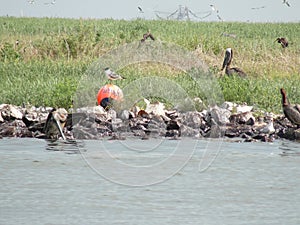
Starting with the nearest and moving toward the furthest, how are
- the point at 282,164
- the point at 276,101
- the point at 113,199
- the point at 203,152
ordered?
1. the point at 113,199
2. the point at 282,164
3. the point at 203,152
4. the point at 276,101

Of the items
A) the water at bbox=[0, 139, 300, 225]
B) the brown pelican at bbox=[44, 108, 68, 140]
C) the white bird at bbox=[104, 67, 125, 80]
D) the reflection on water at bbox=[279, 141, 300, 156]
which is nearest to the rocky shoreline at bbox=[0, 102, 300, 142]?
the brown pelican at bbox=[44, 108, 68, 140]

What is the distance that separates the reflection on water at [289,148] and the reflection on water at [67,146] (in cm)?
289

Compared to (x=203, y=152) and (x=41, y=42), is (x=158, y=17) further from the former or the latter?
(x=203, y=152)

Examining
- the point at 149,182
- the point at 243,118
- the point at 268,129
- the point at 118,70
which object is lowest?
the point at 149,182

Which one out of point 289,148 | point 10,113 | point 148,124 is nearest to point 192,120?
point 148,124

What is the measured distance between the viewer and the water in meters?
9.38

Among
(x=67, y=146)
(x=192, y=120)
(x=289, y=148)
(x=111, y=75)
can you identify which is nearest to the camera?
(x=67, y=146)

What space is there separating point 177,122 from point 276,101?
8.69ft

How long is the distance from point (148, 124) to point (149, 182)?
3974mm

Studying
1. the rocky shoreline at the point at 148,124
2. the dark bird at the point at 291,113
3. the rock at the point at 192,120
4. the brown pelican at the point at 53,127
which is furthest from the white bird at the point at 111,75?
the dark bird at the point at 291,113

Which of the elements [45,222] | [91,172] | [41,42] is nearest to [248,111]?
[91,172]

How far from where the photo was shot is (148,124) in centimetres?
1521

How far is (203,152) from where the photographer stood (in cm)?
1353

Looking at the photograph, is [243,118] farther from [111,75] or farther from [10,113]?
[10,113]
